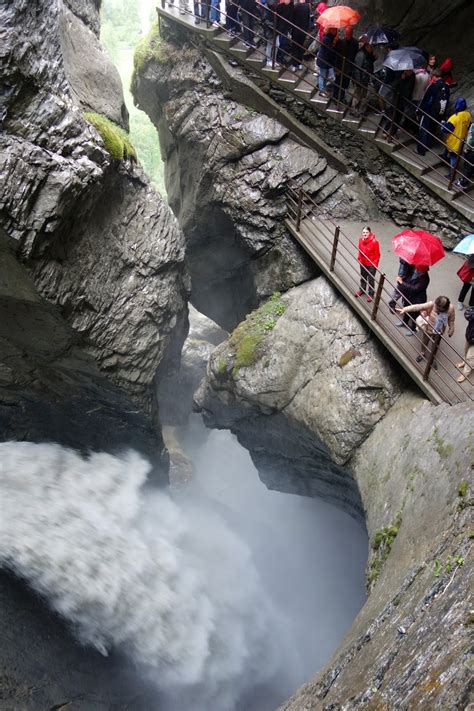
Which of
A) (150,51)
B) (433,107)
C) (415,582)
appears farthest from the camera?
(150,51)

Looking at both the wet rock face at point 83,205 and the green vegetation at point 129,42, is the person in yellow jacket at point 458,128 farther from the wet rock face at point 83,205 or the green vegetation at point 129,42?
the green vegetation at point 129,42

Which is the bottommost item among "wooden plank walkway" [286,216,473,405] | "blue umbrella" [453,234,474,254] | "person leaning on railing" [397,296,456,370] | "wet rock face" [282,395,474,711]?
"wet rock face" [282,395,474,711]

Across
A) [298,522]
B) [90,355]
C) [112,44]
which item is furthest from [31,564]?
[112,44]

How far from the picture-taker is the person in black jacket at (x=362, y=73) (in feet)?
34.0

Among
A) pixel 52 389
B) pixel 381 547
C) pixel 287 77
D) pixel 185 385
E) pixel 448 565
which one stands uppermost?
pixel 287 77

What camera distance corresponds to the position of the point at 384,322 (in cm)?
862

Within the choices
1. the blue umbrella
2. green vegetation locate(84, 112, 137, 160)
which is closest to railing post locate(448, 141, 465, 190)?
the blue umbrella

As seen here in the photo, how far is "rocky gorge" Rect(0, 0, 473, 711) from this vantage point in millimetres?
5043

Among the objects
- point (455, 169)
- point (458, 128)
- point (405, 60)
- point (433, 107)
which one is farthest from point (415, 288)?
point (405, 60)

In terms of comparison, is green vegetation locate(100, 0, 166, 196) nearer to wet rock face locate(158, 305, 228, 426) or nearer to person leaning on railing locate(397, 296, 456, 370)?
wet rock face locate(158, 305, 228, 426)

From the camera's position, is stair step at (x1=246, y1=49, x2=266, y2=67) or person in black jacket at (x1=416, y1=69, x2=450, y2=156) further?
stair step at (x1=246, y1=49, x2=266, y2=67)

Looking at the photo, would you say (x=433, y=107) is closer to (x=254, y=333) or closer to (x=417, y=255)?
(x=417, y=255)

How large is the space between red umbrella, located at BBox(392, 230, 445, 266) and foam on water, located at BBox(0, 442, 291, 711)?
299 inches

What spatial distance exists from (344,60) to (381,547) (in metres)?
9.07
